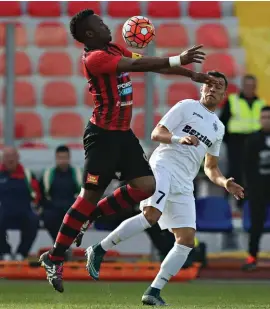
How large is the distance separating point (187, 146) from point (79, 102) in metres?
5.79

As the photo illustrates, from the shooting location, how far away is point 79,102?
14664 millimetres

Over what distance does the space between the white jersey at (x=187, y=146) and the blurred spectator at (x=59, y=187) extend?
12.5ft

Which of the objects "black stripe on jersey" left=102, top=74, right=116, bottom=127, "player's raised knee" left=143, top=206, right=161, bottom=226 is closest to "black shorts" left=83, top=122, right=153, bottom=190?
"black stripe on jersey" left=102, top=74, right=116, bottom=127

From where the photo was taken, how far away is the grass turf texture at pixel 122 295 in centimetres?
867

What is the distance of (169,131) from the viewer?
28.9 feet

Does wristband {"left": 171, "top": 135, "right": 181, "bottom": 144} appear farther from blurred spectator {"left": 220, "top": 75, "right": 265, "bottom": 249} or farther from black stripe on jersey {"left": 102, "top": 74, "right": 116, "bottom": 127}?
blurred spectator {"left": 220, "top": 75, "right": 265, "bottom": 249}

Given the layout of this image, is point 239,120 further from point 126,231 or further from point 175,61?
point 175,61

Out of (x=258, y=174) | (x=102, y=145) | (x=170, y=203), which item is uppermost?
(x=102, y=145)

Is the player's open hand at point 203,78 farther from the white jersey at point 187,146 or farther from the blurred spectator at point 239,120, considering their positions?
the blurred spectator at point 239,120

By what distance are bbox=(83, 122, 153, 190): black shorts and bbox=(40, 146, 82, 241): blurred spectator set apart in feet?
13.8

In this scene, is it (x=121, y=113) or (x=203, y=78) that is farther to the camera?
(x=121, y=113)

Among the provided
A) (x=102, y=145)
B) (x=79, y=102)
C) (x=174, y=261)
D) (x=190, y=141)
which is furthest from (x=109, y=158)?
(x=79, y=102)

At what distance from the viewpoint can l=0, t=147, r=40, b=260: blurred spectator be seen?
41.1ft

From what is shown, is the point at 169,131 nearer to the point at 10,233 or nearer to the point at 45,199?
the point at 45,199
